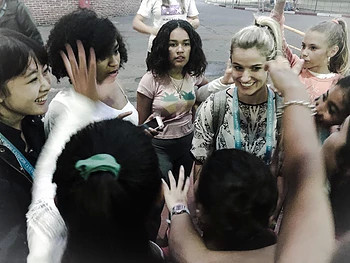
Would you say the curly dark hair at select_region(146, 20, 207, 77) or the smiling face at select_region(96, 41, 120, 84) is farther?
the curly dark hair at select_region(146, 20, 207, 77)

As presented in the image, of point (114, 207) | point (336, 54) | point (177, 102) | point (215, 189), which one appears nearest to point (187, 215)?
point (215, 189)

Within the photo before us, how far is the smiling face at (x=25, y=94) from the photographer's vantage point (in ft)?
3.93

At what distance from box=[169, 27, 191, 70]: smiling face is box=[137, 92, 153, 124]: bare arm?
0.27m

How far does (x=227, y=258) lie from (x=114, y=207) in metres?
0.36

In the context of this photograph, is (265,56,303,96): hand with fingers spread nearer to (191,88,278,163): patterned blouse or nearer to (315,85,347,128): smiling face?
(315,85,347,128): smiling face

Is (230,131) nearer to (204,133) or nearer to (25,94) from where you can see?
(204,133)

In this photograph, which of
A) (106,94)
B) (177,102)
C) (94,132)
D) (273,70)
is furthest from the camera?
(177,102)

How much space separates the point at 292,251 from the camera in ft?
2.64

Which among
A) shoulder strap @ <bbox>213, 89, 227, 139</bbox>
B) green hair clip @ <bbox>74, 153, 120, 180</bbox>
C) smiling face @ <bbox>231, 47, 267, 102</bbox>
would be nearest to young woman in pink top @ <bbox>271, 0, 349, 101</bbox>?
smiling face @ <bbox>231, 47, 267, 102</bbox>

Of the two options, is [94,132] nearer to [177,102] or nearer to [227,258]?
[227,258]

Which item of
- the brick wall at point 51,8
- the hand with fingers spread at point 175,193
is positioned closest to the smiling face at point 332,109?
the hand with fingers spread at point 175,193

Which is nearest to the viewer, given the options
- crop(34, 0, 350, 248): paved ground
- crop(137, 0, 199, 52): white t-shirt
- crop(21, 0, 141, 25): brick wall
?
crop(137, 0, 199, 52): white t-shirt

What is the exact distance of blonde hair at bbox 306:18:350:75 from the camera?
2.37 m

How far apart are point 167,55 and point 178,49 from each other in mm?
84
